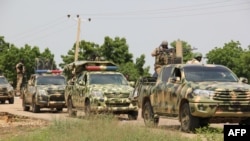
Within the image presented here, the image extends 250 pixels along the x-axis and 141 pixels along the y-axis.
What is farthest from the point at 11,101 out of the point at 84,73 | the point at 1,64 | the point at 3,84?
the point at 1,64

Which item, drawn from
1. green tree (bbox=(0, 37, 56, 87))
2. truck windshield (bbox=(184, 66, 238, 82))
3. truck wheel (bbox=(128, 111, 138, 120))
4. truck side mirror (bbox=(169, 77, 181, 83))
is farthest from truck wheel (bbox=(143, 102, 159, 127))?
green tree (bbox=(0, 37, 56, 87))

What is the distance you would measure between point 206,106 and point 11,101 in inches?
1010

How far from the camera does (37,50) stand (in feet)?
318

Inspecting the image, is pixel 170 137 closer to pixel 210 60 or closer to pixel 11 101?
pixel 11 101

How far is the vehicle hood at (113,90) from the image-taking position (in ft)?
72.7

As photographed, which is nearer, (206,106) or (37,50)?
(206,106)

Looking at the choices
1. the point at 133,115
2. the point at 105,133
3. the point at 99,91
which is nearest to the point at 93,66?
the point at 99,91

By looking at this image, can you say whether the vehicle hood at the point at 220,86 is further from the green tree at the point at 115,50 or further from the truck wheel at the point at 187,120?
the green tree at the point at 115,50

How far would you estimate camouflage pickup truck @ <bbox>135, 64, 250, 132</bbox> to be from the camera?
15.4 m

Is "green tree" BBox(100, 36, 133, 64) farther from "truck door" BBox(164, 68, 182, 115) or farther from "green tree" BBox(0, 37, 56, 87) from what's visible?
"truck door" BBox(164, 68, 182, 115)

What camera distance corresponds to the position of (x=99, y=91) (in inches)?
875

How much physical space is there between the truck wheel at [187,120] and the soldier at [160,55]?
6.20 m

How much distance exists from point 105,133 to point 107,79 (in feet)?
37.3

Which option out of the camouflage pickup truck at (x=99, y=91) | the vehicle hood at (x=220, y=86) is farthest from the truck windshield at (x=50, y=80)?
the vehicle hood at (x=220, y=86)
